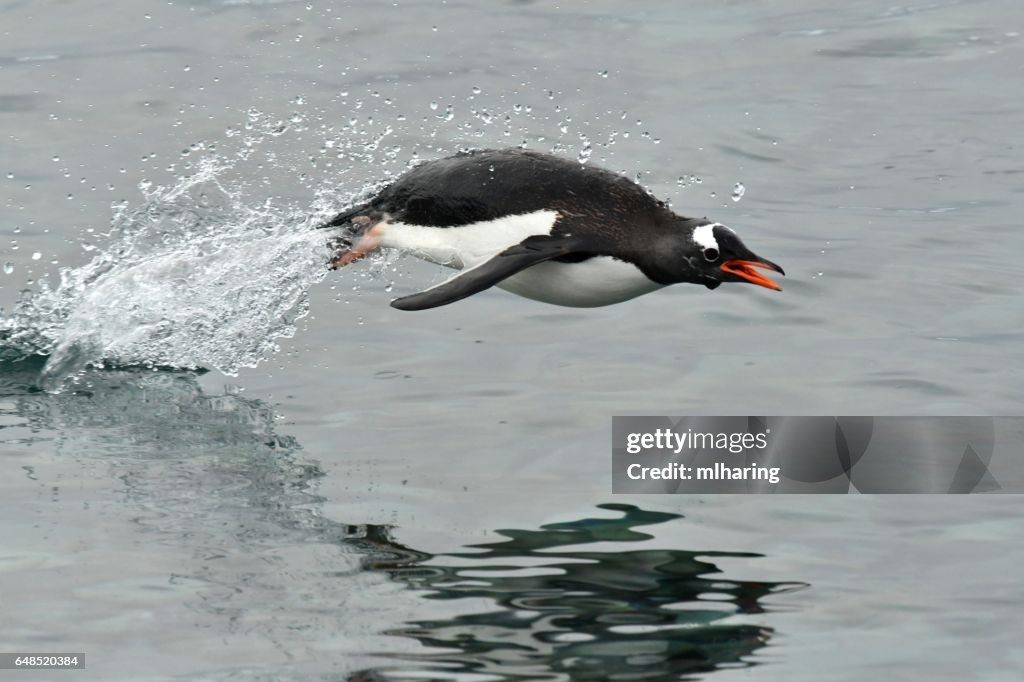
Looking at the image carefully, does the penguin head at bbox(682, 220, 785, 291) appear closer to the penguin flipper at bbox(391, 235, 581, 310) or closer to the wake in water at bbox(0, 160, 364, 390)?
the penguin flipper at bbox(391, 235, 581, 310)

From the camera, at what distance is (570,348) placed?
8539mm

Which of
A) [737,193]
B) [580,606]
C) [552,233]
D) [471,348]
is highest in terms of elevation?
[737,193]

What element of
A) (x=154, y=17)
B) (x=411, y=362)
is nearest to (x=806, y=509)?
(x=411, y=362)

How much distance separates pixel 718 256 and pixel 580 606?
212 cm

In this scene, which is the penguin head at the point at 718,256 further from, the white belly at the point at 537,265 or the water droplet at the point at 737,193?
the water droplet at the point at 737,193

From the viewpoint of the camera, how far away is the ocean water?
5445 millimetres

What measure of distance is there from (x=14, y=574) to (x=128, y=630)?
0.72m

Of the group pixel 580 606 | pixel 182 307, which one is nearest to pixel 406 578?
pixel 580 606

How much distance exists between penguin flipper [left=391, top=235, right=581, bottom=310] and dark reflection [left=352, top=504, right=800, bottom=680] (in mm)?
1049

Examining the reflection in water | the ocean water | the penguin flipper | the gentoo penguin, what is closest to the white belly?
the gentoo penguin

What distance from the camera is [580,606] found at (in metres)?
5.52

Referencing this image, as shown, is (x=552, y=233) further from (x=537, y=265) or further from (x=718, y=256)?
(x=718, y=256)

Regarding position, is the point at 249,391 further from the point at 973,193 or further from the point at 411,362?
the point at 973,193

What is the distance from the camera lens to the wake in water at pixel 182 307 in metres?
8.19
